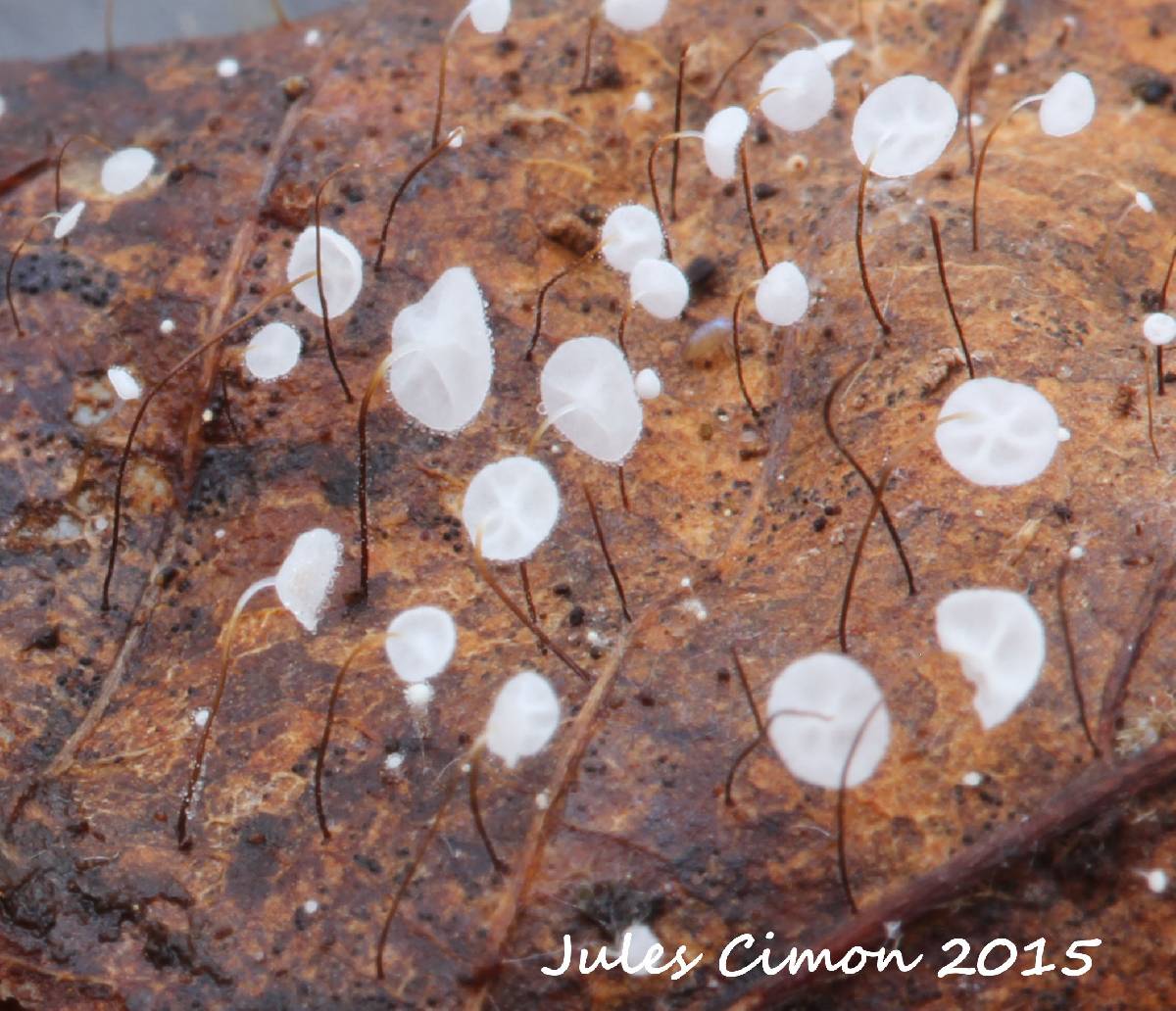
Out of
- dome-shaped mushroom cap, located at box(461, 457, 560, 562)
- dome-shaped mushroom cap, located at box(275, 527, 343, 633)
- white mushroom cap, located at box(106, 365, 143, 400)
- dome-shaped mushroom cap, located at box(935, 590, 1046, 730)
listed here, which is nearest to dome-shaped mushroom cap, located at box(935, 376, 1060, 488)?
dome-shaped mushroom cap, located at box(935, 590, 1046, 730)

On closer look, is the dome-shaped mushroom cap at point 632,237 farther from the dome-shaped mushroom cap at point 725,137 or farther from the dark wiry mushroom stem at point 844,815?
the dark wiry mushroom stem at point 844,815

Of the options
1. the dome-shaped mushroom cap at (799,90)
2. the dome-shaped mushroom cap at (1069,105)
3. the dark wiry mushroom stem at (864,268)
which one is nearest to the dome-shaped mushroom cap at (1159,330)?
the dark wiry mushroom stem at (864,268)

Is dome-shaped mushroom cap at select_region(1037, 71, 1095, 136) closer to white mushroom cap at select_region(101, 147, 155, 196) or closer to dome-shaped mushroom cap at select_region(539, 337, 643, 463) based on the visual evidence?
dome-shaped mushroom cap at select_region(539, 337, 643, 463)

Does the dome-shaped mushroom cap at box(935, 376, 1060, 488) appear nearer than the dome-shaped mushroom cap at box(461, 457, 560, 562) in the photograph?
Yes

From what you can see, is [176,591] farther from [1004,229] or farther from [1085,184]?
[1085,184]

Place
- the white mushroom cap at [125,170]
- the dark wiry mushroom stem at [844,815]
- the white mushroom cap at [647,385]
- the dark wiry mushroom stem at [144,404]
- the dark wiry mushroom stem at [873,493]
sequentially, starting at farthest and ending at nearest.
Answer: the white mushroom cap at [125,170] < the white mushroom cap at [647,385] < the dark wiry mushroom stem at [144,404] < the dark wiry mushroom stem at [873,493] < the dark wiry mushroom stem at [844,815]
